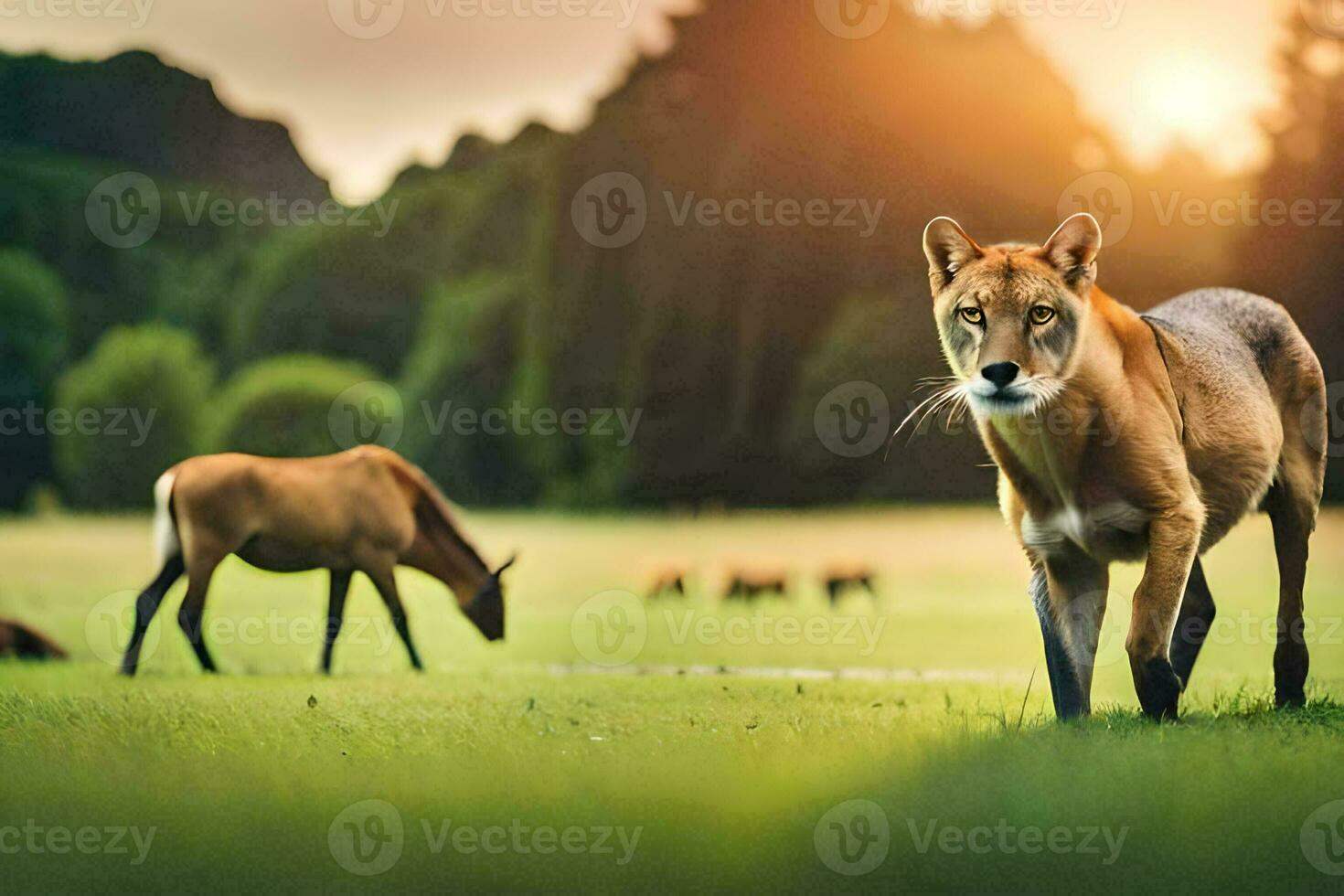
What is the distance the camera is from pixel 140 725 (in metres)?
7.40

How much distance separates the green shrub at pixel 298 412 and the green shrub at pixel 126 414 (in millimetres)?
671

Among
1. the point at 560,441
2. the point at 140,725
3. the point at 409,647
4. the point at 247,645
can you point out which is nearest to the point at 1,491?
the point at 560,441

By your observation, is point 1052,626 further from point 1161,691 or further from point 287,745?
point 287,745

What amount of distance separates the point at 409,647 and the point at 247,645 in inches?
85.4

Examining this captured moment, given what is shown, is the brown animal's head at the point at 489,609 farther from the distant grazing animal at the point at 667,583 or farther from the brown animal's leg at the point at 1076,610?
Answer: the brown animal's leg at the point at 1076,610

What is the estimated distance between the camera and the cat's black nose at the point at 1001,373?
6293mm

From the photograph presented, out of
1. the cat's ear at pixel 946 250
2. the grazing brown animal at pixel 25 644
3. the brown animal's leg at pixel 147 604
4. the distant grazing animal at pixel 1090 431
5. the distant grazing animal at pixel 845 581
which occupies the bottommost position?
the grazing brown animal at pixel 25 644

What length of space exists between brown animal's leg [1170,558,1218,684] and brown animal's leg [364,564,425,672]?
5.74 m

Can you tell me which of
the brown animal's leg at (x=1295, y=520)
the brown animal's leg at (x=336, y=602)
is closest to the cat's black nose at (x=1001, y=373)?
the brown animal's leg at (x=1295, y=520)

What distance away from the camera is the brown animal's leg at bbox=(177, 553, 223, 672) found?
10.6 m

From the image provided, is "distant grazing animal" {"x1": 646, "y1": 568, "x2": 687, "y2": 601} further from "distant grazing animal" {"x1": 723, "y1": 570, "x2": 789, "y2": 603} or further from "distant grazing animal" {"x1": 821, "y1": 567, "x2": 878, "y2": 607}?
"distant grazing animal" {"x1": 821, "y1": 567, "x2": 878, "y2": 607}

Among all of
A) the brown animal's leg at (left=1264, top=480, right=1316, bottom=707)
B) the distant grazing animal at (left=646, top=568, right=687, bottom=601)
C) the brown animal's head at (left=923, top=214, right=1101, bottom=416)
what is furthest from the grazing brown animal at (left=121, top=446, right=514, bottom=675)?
the brown animal's leg at (left=1264, top=480, right=1316, bottom=707)

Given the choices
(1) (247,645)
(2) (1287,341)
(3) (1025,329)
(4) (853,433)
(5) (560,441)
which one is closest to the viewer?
(3) (1025,329)

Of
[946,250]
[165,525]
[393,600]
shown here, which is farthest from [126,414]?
[946,250]
